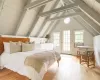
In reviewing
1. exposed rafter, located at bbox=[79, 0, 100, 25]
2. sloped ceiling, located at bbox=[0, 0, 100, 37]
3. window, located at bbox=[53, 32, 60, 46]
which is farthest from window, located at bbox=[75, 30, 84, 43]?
exposed rafter, located at bbox=[79, 0, 100, 25]

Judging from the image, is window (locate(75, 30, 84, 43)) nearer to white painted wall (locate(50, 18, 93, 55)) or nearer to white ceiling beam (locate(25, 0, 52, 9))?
white painted wall (locate(50, 18, 93, 55))

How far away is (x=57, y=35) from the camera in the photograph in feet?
26.3

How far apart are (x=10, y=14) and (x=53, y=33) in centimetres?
476

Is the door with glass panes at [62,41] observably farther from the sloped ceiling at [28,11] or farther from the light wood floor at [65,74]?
the light wood floor at [65,74]

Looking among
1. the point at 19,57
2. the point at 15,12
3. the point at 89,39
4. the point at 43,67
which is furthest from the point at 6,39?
the point at 89,39

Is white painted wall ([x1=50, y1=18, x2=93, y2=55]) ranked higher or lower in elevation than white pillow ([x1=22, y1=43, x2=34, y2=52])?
higher

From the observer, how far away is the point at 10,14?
3943mm

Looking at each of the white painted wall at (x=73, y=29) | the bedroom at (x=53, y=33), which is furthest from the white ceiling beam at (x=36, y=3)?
the white painted wall at (x=73, y=29)

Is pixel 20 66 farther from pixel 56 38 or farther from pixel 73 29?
pixel 56 38

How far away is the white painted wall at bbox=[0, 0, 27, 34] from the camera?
12.0 ft

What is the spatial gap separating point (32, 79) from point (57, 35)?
19.6 feet

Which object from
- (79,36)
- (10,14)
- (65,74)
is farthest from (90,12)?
(79,36)

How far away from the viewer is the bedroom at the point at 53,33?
2982 millimetres

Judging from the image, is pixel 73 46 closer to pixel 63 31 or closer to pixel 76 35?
pixel 76 35
